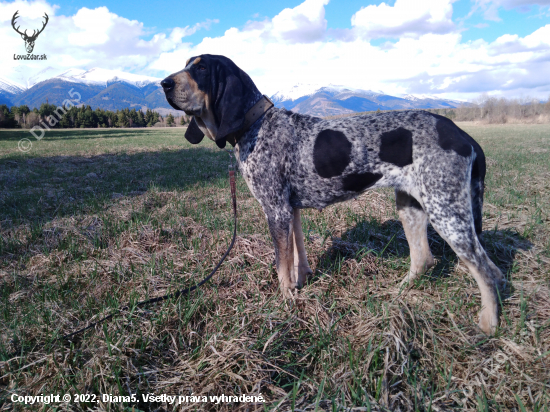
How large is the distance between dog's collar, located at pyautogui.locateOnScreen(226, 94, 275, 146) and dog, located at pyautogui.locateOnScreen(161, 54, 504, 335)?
1 cm

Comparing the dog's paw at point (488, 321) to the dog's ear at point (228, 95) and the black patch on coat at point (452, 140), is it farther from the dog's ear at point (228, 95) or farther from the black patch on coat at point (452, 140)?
the dog's ear at point (228, 95)

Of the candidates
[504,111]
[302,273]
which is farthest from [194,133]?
[504,111]

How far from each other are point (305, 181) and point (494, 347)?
207 centimetres

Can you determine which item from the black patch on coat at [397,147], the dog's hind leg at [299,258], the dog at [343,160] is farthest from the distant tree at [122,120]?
the black patch on coat at [397,147]

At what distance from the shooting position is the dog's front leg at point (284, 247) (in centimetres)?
313

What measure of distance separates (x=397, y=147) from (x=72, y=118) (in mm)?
95178

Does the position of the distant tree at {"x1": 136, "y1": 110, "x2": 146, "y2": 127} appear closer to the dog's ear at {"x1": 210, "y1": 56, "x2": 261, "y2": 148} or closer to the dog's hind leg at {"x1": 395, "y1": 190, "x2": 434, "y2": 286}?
the dog's ear at {"x1": 210, "y1": 56, "x2": 261, "y2": 148}

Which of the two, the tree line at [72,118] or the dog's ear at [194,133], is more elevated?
the tree line at [72,118]

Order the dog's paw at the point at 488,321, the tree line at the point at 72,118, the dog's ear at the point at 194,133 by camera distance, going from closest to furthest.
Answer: the dog's paw at the point at 488,321 < the dog's ear at the point at 194,133 < the tree line at the point at 72,118

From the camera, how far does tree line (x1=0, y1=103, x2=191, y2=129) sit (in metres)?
55.9

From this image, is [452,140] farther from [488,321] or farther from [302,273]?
[302,273]

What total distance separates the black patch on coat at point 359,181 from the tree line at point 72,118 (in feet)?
121

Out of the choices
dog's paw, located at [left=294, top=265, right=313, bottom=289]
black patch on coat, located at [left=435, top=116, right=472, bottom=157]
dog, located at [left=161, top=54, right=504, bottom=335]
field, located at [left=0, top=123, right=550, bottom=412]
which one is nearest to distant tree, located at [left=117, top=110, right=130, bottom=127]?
field, located at [left=0, top=123, right=550, bottom=412]

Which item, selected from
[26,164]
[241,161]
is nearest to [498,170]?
[241,161]
